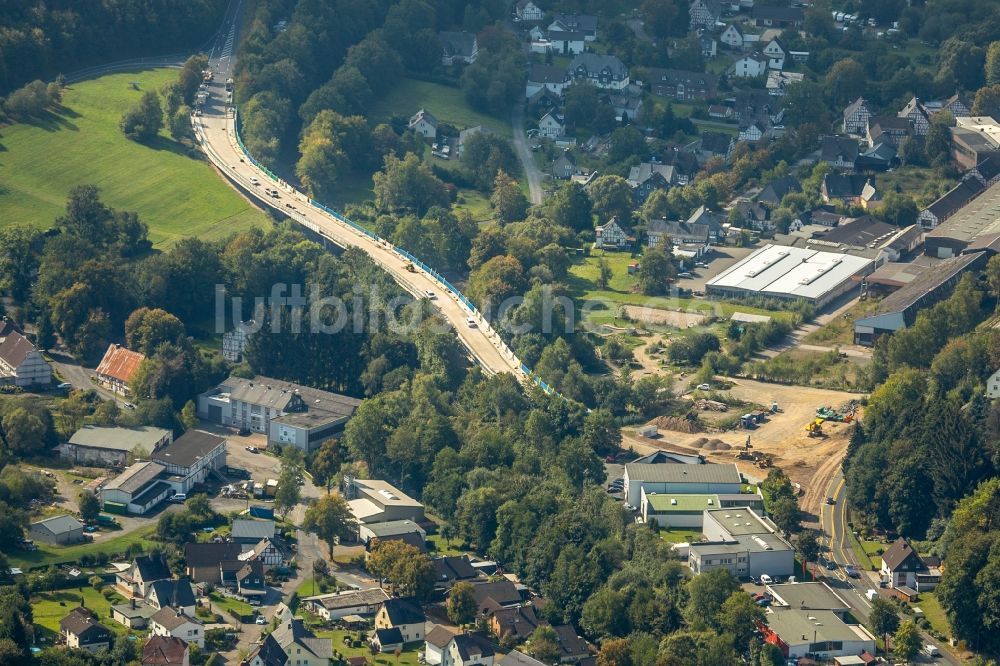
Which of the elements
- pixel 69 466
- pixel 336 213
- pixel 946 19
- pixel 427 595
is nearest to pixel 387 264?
pixel 336 213

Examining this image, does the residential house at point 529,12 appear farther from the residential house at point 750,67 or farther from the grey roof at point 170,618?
the grey roof at point 170,618

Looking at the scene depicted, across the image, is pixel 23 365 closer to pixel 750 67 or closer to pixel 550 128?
pixel 550 128

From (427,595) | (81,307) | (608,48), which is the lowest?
(427,595)

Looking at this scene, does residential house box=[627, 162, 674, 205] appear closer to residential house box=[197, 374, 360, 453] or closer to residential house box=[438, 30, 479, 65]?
residential house box=[438, 30, 479, 65]

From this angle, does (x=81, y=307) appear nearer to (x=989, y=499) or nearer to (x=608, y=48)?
(x=989, y=499)

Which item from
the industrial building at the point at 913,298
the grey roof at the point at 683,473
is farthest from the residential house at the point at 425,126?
the grey roof at the point at 683,473

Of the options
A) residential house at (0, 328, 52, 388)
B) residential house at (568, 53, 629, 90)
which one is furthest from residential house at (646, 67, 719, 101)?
residential house at (0, 328, 52, 388)
